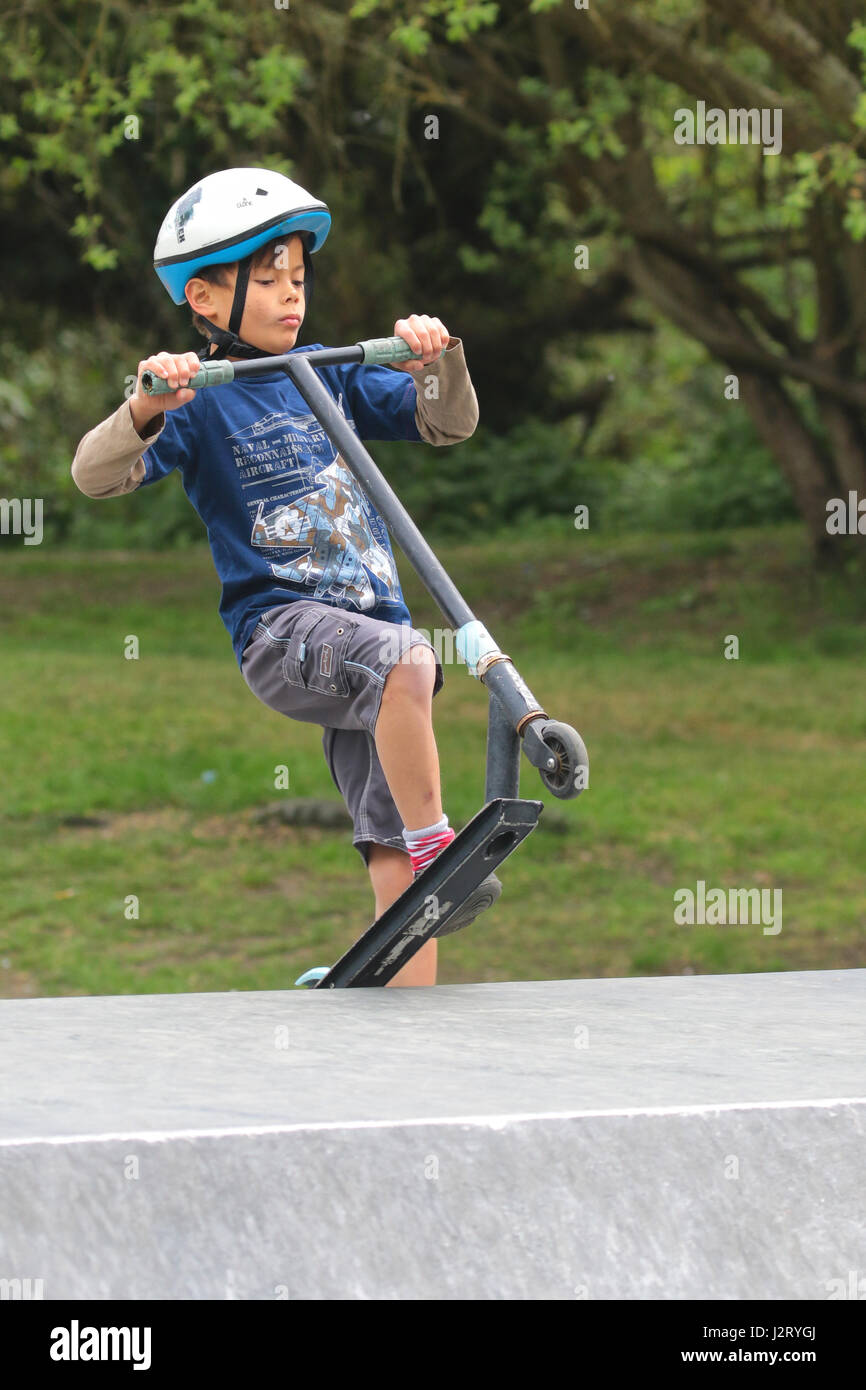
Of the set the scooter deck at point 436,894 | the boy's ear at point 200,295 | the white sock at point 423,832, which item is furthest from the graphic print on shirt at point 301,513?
the scooter deck at point 436,894

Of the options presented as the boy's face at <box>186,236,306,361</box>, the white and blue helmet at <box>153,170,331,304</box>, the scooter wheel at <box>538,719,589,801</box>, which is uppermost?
the white and blue helmet at <box>153,170,331,304</box>

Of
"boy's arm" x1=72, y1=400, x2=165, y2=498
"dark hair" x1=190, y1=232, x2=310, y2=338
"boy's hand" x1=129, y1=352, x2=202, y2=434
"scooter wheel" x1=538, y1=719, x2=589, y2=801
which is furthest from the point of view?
"dark hair" x1=190, y1=232, x2=310, y2=338

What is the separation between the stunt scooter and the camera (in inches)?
117

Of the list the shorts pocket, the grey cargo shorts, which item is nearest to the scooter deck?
the grey cargo shorts

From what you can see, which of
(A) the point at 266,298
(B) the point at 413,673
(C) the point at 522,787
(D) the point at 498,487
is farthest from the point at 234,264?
(D) the point at 498,487

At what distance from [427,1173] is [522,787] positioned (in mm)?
6288

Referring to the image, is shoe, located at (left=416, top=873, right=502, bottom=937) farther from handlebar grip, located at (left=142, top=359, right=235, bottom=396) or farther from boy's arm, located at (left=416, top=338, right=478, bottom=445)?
handlebar grip, located at (left=142, top=359, right=235, bottom=396)

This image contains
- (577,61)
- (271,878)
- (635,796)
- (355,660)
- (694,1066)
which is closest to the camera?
(694,1066)

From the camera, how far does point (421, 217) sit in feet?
46.2

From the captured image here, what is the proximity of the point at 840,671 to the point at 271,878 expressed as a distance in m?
4.58

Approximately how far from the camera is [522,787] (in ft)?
28.1

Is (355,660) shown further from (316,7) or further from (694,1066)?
(316,7)

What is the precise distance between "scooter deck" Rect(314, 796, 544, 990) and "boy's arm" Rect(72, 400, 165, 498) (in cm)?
96

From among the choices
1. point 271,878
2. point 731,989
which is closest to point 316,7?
point 271,878
